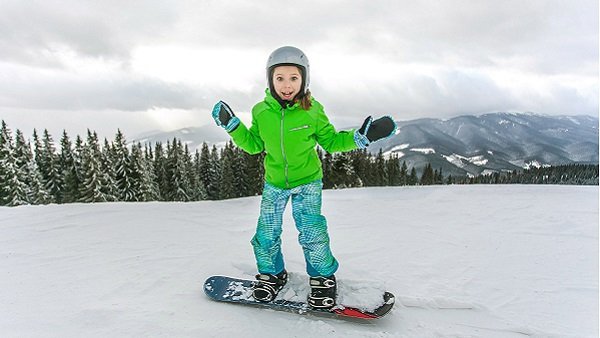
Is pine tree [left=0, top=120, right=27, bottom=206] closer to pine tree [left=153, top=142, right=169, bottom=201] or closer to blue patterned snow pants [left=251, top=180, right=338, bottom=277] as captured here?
pine tree [left=153, top=142, right=169, bottom=201]

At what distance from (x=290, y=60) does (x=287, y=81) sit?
233mm

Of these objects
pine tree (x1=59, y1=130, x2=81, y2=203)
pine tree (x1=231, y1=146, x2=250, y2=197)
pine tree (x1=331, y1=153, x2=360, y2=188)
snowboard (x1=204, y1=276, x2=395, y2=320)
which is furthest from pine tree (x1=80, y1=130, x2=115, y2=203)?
snowboard (x1=204, y1=276, x2=395, y2=320)

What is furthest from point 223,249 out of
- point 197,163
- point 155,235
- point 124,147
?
point 197,163

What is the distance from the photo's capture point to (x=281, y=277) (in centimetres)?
447

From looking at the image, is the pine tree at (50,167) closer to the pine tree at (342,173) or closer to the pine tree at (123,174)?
the pine tree at (123,174)

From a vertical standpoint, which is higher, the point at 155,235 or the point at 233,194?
the point at 155,235

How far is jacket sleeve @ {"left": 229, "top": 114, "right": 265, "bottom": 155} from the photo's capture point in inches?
164

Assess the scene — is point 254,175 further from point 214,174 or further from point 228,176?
point 214,174

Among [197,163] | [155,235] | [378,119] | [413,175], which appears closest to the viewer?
[378,119]

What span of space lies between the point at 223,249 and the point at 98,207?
5067 millimetres

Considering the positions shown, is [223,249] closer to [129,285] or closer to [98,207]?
[129,285]

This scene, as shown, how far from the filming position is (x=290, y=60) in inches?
155

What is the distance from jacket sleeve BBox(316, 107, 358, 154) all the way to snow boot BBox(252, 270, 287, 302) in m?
1.72

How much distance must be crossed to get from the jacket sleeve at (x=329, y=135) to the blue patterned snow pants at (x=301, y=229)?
476 millimetres
